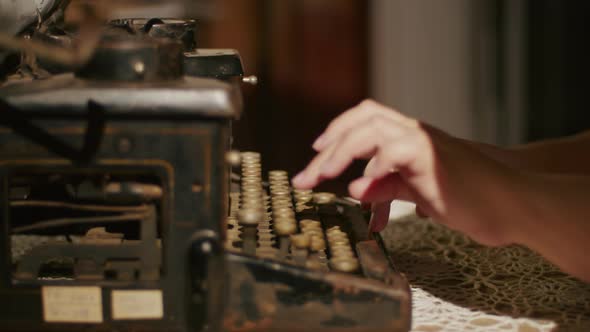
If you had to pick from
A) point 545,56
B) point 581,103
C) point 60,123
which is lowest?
point 581,103

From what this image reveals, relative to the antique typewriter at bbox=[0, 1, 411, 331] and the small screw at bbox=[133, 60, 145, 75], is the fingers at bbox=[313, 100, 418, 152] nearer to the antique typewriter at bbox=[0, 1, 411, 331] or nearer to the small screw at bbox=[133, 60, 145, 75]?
the antique typewriter at bbox=[0, 1, 411, 331]

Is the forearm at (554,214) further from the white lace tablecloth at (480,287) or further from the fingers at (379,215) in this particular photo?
the fingers at (379,215)

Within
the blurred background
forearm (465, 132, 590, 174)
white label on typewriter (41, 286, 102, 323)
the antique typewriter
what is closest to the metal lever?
the antique typewriter

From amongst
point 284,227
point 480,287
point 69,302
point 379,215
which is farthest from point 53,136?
point 480,287

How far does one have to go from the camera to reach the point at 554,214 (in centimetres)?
106

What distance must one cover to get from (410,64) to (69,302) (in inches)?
110

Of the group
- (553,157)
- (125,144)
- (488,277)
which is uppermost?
(125,144)

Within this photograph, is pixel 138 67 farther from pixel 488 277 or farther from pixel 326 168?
pixel 488 277

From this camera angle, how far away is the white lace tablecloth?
1.18 m

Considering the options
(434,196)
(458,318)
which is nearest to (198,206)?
(434,196)

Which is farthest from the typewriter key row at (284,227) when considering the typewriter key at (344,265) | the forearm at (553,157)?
the forearm at (553,157)

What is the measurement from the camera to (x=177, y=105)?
0.97 metres

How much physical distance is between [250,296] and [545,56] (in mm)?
2810

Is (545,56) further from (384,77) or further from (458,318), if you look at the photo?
(458,318)
